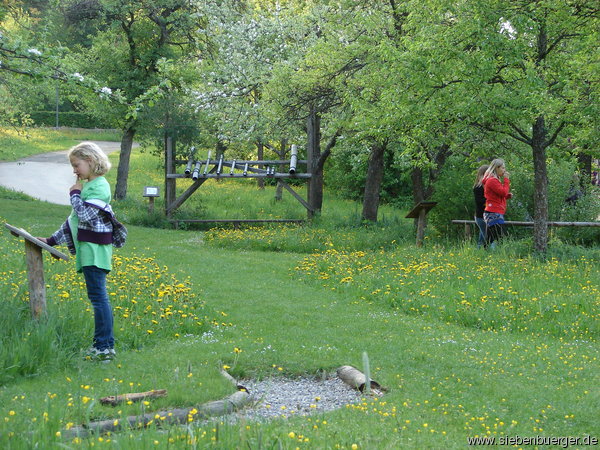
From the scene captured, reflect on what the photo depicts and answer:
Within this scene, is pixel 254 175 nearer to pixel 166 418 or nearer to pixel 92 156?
pixel 92 156

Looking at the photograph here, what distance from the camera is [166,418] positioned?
14.5ft

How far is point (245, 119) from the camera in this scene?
22.3 m

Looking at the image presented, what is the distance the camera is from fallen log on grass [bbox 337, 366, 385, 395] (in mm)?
5918

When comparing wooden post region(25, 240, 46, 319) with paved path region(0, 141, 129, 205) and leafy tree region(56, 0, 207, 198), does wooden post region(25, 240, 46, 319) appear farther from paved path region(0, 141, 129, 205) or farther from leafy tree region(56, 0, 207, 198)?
paved path region(0, 141, 129, 205)

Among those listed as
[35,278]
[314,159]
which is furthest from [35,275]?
[314,159]

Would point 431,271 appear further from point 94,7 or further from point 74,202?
point 94,7

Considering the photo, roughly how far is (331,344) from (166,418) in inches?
134

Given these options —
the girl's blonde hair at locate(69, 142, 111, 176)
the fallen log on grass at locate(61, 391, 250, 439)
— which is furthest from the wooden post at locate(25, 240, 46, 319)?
the fallen log on grass at locate(61, 391, 250, 439)

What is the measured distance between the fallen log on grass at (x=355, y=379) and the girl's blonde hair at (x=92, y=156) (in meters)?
3.02

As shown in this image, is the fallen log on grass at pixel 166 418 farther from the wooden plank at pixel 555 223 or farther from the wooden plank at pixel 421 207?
the wooden plank at pixel 555 223

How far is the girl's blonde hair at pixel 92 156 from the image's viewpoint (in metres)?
6.35

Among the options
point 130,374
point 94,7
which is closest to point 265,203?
point 94,7

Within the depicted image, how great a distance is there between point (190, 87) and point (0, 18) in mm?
8193

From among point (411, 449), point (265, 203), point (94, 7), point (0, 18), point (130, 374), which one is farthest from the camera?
point (265, 203)
